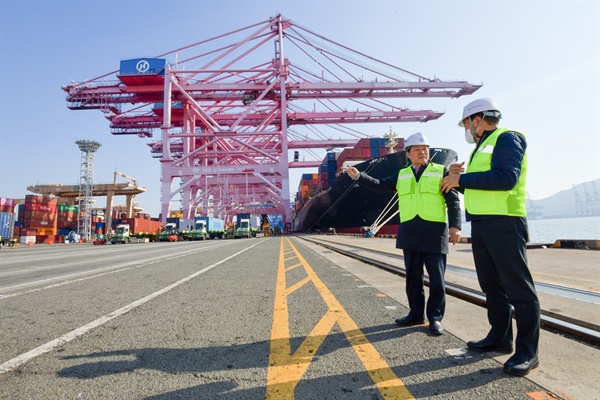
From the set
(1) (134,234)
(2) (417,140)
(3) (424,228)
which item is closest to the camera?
(3) (424,228)

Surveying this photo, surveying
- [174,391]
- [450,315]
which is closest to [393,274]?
[450,315]

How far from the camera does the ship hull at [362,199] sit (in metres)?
21.3

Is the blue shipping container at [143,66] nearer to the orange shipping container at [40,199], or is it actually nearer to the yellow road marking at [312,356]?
the orange shipping container at [40,199]

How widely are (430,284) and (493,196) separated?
1044mm

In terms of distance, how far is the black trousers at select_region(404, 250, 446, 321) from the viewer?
2.68m

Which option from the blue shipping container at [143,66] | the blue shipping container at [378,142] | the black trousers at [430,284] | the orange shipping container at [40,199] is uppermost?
the blue shipping container at [143,66]

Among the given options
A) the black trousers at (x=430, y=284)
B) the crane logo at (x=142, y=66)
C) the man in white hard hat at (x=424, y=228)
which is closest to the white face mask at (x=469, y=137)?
the man in white hard hat at (x=424, y=228)

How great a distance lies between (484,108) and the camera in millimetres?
2363

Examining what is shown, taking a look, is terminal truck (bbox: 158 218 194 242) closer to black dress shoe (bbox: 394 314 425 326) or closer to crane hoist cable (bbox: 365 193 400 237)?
crane hoist cable (bbox: 365 193 400 237)

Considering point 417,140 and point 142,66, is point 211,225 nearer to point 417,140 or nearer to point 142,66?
point 142,66

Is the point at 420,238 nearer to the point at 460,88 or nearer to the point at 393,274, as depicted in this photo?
the point at 393,274

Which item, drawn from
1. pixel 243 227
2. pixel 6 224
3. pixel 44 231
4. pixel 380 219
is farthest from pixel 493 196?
pixel 44 231

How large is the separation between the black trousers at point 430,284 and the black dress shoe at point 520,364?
75 cm

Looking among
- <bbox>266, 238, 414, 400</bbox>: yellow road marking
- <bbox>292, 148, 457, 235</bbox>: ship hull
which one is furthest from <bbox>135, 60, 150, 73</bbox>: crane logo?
<bbox>266, 238, 414, 400</bbox>: yellow road marking
